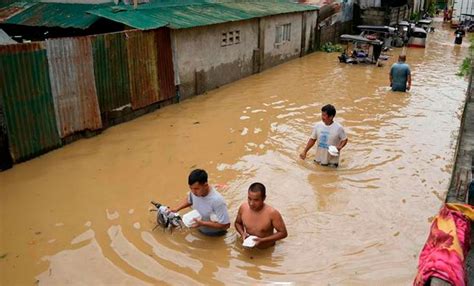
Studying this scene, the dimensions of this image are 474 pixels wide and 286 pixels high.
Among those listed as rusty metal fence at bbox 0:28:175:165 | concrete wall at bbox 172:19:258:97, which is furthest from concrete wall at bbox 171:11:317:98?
rusty metal fence at bbox 0:28:175:165

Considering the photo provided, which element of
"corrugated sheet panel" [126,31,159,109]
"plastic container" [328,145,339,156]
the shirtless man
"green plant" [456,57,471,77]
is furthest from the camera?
"green plant" [456,57,471,77]

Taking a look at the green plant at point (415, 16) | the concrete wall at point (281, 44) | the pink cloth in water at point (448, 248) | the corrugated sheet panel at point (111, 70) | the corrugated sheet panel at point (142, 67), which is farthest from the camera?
the green plant at point (415, 16)

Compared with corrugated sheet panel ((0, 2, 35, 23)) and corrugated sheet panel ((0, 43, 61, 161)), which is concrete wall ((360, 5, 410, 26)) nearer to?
corrugated sheet panel ((0, 2, 35, 23))

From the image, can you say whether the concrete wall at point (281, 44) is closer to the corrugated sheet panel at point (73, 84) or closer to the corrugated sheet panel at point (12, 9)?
the corrugated sheet panel at point (12, 9)

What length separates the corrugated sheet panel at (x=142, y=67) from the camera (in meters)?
11.3

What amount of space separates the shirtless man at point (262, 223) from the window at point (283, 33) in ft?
49.0

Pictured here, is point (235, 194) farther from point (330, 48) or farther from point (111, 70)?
point (330, 48)

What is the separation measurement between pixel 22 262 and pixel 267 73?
13.8 metres

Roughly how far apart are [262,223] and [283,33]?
15788mm

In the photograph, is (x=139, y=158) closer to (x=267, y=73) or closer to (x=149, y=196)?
(x=149, y=196)

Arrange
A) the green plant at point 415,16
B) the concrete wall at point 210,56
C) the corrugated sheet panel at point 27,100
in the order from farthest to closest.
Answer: the green plant at point 415,16, the concrete wall at point 210,56, the corrugated sheet panel at point 27,100

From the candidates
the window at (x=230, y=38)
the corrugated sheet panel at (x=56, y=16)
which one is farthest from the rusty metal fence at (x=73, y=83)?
the window at (x=230, y=38)

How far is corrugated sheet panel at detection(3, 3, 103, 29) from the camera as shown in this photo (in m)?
12.6

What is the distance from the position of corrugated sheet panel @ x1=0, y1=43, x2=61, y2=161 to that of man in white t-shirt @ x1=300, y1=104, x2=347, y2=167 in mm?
5377
